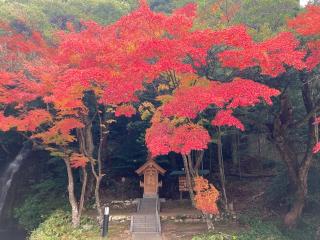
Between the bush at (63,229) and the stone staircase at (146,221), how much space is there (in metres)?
1.84

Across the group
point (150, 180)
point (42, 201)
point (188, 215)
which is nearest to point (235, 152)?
point (150, 180)

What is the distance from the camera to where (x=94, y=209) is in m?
22.0

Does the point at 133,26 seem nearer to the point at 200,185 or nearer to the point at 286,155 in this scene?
the point at 200,185

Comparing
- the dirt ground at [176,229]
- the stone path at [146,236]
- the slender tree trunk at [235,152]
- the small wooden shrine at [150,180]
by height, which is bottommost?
the stone path at [146,236]

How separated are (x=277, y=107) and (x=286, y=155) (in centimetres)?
231

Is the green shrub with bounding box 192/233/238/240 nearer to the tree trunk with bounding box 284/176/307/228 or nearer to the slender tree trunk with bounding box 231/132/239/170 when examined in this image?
the tree trunk with bounding box 284/176/307/228

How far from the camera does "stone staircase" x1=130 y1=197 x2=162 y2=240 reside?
1773cm

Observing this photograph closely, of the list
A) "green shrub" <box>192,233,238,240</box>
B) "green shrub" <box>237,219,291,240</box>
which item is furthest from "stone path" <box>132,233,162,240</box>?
"green shrub" <box>237,219,291,240</box>

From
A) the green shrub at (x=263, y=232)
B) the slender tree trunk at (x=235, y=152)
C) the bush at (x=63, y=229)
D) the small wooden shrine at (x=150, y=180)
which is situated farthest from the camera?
the slender tree trunk at (x=235, y=152)

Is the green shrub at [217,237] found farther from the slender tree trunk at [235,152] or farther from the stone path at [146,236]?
the slender tree trunk at [235,152]

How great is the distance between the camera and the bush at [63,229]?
17484 millimetres

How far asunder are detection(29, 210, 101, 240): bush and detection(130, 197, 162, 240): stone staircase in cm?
184

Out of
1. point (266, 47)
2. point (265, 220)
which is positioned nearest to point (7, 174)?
point (265, 220)

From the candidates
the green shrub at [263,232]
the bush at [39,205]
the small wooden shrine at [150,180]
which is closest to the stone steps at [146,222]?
the small wooden shrine at [150,180]
